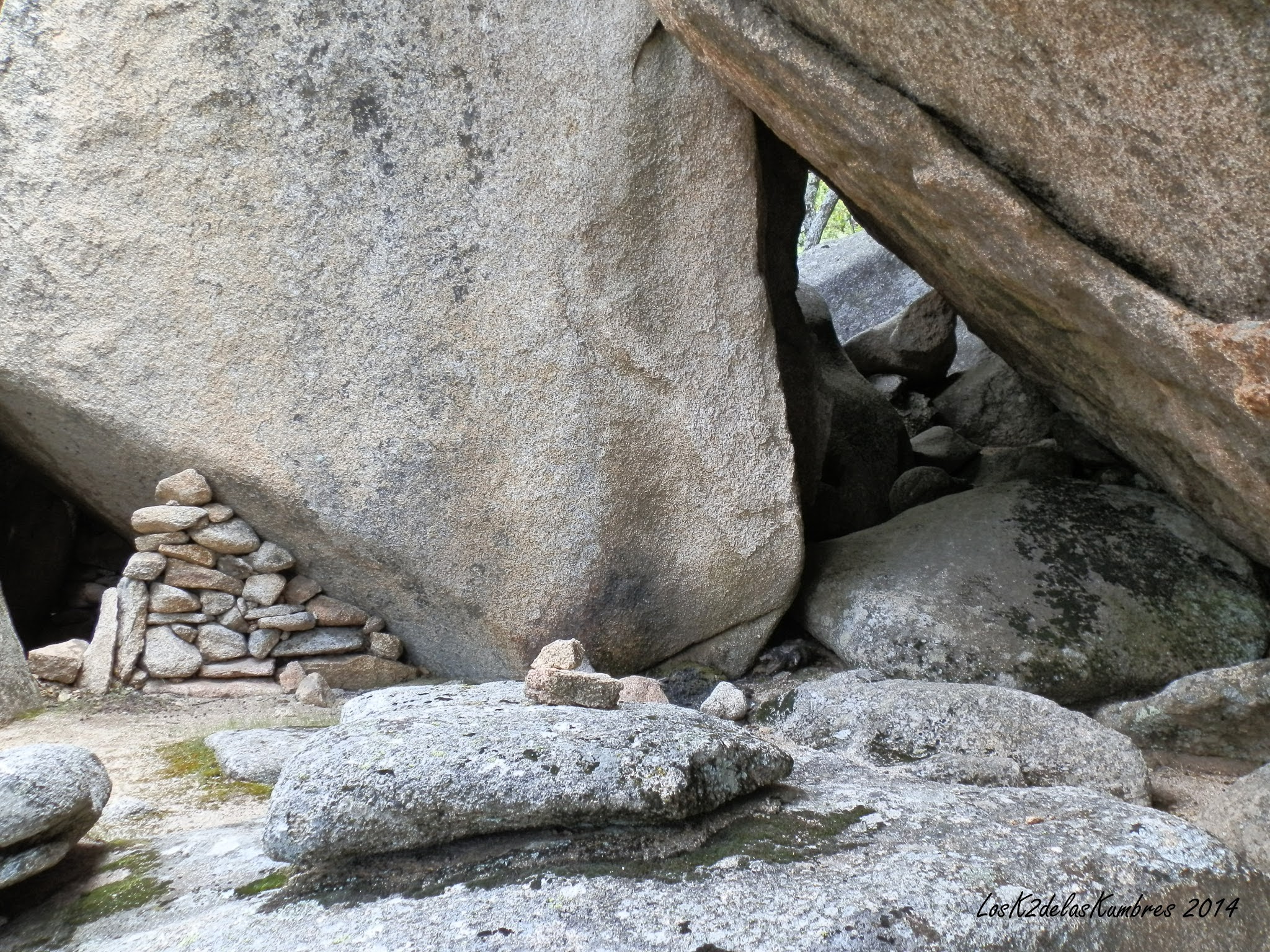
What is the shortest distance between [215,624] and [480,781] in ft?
8.85

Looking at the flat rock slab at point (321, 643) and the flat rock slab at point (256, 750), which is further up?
the flat rock slab at point (321, 643)

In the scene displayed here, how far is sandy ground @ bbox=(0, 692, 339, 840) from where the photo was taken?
2.82 metres

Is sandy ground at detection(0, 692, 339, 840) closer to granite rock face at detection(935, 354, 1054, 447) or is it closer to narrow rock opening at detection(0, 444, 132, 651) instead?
narrow rock opening at detection(0, 444, 132, 651)

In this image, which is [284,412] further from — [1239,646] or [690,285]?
[1239,646]

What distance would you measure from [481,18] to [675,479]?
206 centimetres

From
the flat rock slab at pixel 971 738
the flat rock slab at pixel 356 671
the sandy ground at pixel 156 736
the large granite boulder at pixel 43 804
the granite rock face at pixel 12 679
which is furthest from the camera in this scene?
the flat rock slab at pixel 356 671

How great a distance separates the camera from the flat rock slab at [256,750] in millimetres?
3182

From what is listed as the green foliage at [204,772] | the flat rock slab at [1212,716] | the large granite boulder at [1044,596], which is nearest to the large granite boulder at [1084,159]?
the large granite boulder at [1044,596]

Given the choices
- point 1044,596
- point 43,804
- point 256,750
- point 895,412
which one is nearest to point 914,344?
point 895,412

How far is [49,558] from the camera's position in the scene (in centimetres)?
576

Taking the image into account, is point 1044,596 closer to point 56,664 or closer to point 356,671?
point 356,671

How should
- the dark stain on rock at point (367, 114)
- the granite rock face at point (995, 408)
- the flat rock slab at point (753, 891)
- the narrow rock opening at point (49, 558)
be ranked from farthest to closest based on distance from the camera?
the granite rock face at point (995, 408) < the narrow rock opening at point (49, 558) < the dark stain on rock at point (367, 114) < the flat rock slab at point (753, 891)

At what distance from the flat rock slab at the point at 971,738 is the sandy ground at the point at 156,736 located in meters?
1.76

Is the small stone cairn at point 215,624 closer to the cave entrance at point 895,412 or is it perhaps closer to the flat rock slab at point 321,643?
the flat rock slab at point 321,643
